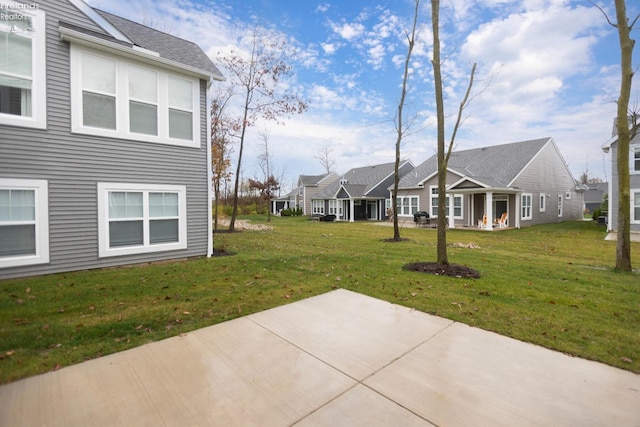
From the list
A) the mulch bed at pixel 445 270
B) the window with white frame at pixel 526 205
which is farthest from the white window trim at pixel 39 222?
the window with white frame at pixel 526 205

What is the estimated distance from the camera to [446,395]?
8.11 ft

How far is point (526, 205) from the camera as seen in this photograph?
2111 cm

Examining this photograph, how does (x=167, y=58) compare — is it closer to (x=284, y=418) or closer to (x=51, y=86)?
(x=51, y=86)

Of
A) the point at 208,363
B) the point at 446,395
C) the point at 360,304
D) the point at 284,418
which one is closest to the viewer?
the point at 284,418

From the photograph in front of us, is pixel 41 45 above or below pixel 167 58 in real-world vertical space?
below

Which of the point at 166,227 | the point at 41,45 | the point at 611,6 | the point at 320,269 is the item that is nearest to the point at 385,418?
the point at 320,269

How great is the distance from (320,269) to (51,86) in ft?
23.7

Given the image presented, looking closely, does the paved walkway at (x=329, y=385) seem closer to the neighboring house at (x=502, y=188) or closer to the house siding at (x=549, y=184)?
the neighboring house at (x=502, y=188)

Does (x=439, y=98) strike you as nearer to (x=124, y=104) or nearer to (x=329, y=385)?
(x=329, y=385)

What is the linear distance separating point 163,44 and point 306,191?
35103mm

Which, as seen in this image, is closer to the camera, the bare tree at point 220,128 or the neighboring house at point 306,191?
the bare tree at point 220,128

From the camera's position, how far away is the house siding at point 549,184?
21217 millimetres

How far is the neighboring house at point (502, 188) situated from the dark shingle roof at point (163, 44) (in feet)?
53.8

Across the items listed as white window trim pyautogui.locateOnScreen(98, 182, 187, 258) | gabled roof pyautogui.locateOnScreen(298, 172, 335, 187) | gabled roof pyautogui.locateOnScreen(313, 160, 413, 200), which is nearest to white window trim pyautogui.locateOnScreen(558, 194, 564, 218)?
gabled roof pyautogui.locateOnScreen(313, 160, 413, 200)
